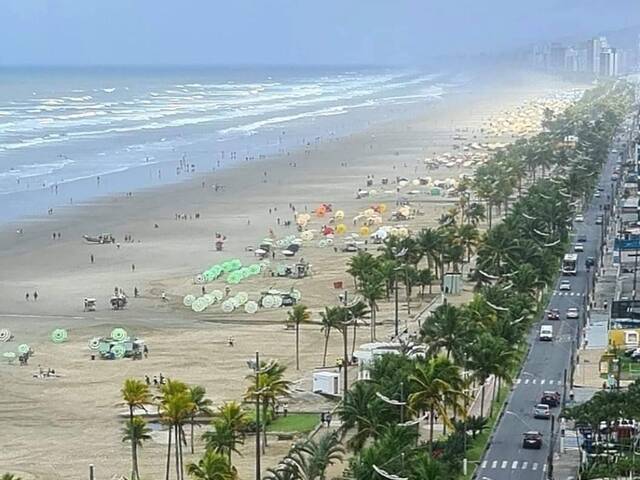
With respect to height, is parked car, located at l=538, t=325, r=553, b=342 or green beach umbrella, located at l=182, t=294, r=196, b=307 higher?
parked car, located at l=538, t=325, r=553, b=342

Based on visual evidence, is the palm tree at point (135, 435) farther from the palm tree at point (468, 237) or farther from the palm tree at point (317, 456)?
the palm tree at point (468, 237)

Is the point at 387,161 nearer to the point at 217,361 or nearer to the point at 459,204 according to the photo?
the point at 459,204

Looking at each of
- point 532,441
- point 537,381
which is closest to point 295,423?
point 532,441

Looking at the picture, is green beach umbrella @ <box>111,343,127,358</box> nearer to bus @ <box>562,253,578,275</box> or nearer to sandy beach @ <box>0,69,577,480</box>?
sandy beach @ <box>0,69,577,480</box>

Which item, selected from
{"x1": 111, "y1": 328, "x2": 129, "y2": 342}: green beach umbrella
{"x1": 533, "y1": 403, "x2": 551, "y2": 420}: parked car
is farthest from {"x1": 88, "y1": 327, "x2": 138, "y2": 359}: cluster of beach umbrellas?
{"x1": 533, "y1": 403, "x2": 551, "y2": 420}: parked car

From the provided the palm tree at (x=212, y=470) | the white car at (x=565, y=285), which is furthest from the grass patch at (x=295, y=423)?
the white car at (x=565, y=285)

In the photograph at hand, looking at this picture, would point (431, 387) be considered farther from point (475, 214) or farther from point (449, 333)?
point (475, 214)
